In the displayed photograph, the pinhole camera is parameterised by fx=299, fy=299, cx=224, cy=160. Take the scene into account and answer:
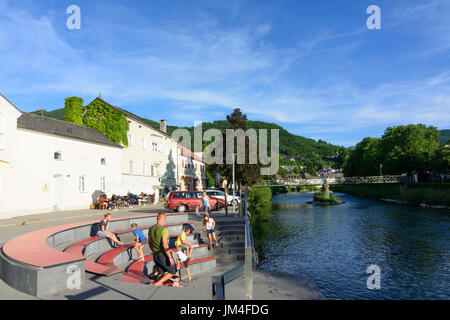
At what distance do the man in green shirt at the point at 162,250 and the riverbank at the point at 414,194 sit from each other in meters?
48.7

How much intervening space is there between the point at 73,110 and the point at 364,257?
30.1 metres

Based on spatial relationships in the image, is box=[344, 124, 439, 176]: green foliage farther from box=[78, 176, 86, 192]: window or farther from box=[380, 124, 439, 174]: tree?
box=[78, 176, 86, 192]: window

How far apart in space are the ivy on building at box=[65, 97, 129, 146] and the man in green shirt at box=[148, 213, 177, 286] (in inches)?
1065

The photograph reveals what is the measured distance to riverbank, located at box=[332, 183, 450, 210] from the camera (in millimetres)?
45628

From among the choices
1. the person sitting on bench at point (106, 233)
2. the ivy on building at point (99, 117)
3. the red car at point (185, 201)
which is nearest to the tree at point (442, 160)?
the red car at point (185, 201)

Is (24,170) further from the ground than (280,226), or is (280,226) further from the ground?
(24,170)

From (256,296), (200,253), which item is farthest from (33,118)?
(256,296)

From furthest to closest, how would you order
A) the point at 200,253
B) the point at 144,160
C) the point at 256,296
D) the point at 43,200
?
the point at 144,160, the point at 43,200, the point at 200,253, the point at 256,296

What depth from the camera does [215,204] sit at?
23328 millimetres

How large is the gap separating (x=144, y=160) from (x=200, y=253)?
27649 mm

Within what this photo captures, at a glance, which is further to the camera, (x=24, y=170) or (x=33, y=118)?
(x=33, y=118)

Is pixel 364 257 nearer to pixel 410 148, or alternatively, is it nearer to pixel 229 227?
pixel 229 227

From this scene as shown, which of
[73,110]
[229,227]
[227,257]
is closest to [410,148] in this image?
[229,227]
